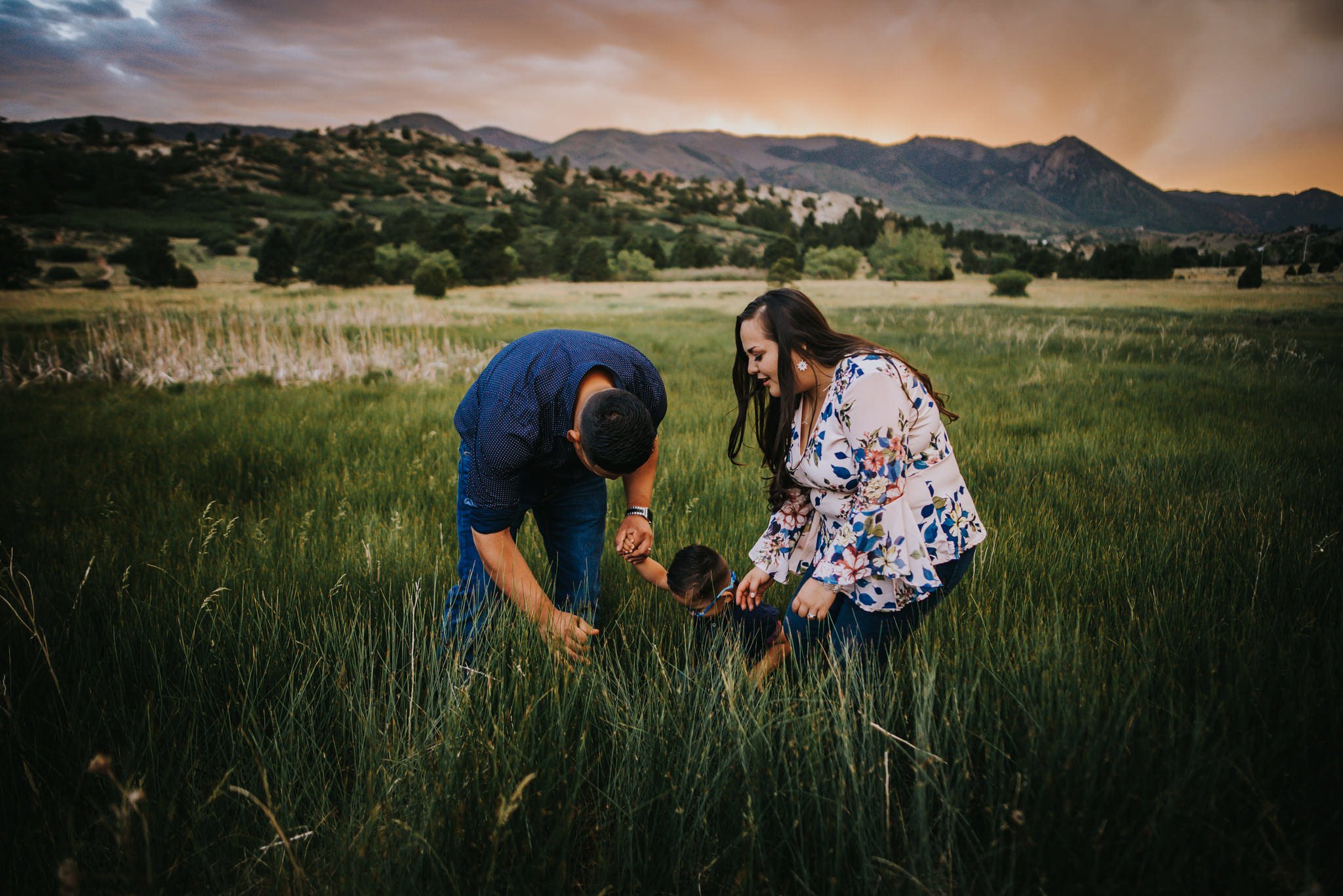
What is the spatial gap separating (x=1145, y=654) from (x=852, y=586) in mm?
1020

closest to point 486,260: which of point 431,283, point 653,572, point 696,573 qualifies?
point 431,283

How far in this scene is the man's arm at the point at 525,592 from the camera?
85.0 inches

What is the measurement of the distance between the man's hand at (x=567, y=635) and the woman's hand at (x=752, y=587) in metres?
0.73

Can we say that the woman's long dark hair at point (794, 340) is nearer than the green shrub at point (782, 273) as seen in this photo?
Yes

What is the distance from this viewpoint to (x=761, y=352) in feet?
8.09

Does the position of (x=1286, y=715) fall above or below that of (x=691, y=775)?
above

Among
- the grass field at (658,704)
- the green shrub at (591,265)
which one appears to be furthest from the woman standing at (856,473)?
the green shrub at (591,265)

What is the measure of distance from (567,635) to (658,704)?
0.42 metres

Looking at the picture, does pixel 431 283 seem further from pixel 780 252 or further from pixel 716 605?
pixel 780 252

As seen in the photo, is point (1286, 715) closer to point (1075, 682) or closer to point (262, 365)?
point (1075, 682)

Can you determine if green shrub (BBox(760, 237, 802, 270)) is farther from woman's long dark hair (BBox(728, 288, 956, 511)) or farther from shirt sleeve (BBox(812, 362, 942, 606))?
shirt sleeve (BBox(812, 362, 942, 606))

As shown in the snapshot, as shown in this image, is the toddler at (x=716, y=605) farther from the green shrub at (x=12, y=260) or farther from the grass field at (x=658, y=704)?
the green shrub at (x=12, y=260)

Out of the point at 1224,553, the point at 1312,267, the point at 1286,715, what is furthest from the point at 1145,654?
the point at 1312,267

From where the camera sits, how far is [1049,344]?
12.8 meters
